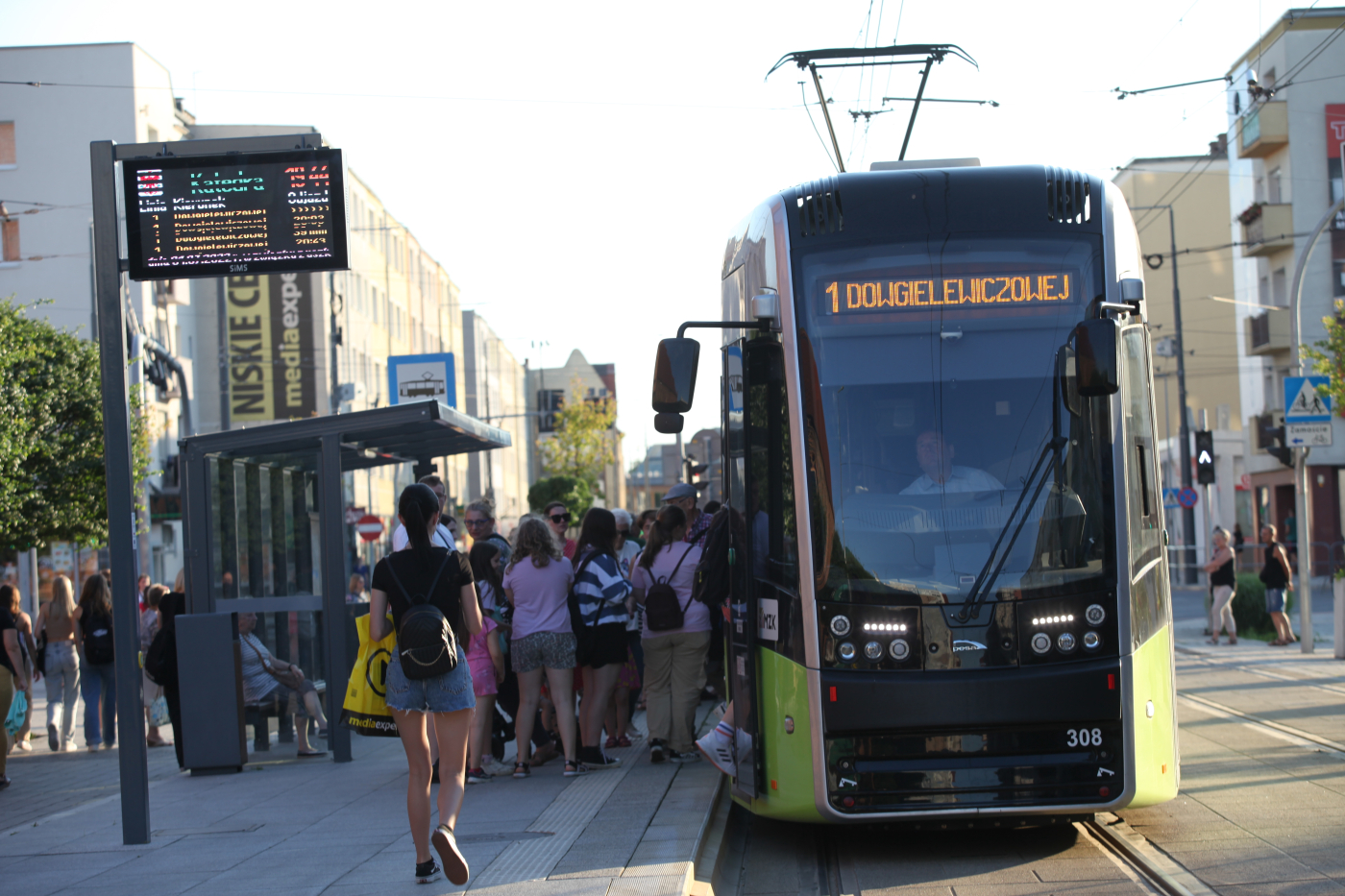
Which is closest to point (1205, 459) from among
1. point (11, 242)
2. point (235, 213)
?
point (235, 213)

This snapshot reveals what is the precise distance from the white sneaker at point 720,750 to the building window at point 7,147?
40158 millimetres

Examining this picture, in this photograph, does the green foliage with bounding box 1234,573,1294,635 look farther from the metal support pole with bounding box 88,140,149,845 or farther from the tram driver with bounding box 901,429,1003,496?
the metal support pole with bounding box 88,140,149,845

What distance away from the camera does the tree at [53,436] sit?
22297 millimetres

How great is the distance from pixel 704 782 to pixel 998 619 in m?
3.01

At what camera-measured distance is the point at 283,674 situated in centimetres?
1213

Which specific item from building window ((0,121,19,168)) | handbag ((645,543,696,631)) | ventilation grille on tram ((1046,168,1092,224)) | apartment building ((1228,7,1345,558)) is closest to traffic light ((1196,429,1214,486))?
apartment building ((1228,7,1345,558))

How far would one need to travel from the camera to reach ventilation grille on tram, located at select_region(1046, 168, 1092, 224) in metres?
7.72

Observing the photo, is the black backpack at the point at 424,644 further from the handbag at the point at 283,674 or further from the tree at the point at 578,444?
the tree at the point at 578,444

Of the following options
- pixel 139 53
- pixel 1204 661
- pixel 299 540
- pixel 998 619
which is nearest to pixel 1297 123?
pixel 1204 661

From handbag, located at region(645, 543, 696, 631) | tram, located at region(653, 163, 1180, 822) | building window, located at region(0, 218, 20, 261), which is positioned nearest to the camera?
tram, located at region(653, 163, 1180, 822)

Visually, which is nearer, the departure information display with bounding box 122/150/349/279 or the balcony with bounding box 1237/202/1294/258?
the departure information display with bounding box 122/150/349/279

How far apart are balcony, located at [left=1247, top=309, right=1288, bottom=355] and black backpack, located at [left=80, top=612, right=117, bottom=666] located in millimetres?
38899

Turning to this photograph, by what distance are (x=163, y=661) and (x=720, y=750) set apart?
5632mm

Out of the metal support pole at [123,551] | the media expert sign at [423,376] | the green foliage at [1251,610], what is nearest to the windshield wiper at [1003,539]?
the metal support pole at [123,551]
